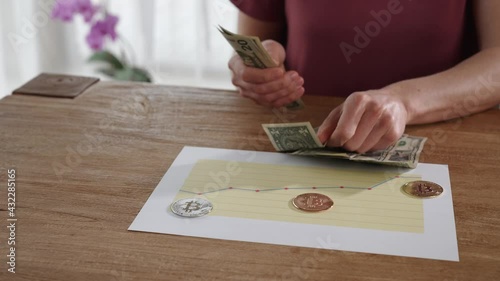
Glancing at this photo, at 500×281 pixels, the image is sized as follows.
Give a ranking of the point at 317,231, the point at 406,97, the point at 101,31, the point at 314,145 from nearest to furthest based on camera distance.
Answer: the point at 317,231, the point at 314,145, the point at 406,97, the point at 101,31

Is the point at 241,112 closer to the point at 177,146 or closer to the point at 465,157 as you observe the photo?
the point at 177,146

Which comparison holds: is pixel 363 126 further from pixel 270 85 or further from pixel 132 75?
pixel 132 75

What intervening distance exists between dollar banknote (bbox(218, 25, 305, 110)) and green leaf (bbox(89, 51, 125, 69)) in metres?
1.64

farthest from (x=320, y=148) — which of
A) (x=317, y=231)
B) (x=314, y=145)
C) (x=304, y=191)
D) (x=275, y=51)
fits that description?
(x=275, y=51)

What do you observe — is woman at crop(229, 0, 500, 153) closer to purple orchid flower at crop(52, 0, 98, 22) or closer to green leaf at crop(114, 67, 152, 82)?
green leaf at crop(114, 67, 152, 82)

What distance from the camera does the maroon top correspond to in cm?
142

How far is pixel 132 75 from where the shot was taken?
9.07 feet

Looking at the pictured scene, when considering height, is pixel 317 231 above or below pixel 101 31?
above

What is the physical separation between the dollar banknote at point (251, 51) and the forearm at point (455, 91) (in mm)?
212

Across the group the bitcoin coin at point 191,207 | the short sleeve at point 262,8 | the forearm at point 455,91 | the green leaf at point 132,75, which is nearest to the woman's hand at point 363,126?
the forearm at point 455,91

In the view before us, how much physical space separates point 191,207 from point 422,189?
1.07 feet

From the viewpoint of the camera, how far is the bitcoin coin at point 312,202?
0.92 m

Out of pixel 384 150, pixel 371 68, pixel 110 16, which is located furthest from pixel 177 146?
pixel 110 16

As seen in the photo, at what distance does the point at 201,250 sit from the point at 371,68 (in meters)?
0.79
